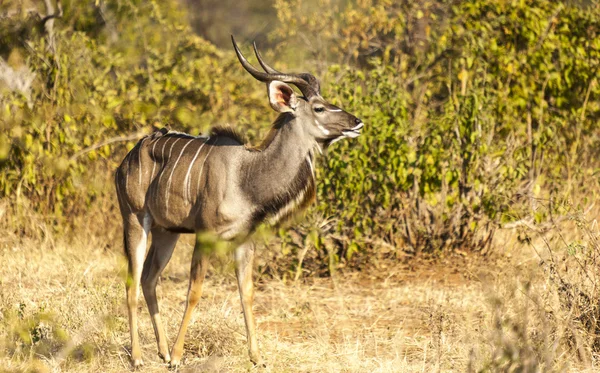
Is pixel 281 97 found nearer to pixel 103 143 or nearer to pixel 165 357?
pixel 165 357

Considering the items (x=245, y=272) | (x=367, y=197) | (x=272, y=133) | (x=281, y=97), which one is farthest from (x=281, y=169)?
(x=367, y=197)

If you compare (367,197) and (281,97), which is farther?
(367,197)

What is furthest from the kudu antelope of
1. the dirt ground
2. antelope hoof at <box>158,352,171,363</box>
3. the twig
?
the twig

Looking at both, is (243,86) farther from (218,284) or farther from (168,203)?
(168,203)

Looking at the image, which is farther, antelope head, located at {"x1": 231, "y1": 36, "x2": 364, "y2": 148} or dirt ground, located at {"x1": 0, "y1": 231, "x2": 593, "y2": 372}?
antelope head, located at {"x1": 231, "y1": 36, "x2": 364, "y2": 148}

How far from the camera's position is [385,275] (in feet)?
20.1

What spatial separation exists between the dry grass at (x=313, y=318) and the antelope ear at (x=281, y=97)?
3.10ft

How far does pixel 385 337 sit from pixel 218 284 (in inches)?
59.4

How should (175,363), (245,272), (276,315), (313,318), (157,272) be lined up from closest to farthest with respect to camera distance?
(175,363)
(245,272)
(157,272)
(313,318)
(276,315)

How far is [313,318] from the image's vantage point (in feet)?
17.0

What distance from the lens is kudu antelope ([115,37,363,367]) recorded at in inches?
167

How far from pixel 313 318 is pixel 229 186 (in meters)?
1.25

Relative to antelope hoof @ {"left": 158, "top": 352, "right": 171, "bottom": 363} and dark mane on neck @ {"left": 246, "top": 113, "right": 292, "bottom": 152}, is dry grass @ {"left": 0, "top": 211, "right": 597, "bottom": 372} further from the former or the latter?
dark mane on neck @ {"left": 246, "top": 113, "right": 292, "bottom": 152}

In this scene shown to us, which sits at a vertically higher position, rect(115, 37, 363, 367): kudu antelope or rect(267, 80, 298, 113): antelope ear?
rect(267, 80, 298, 113): antelope ear
